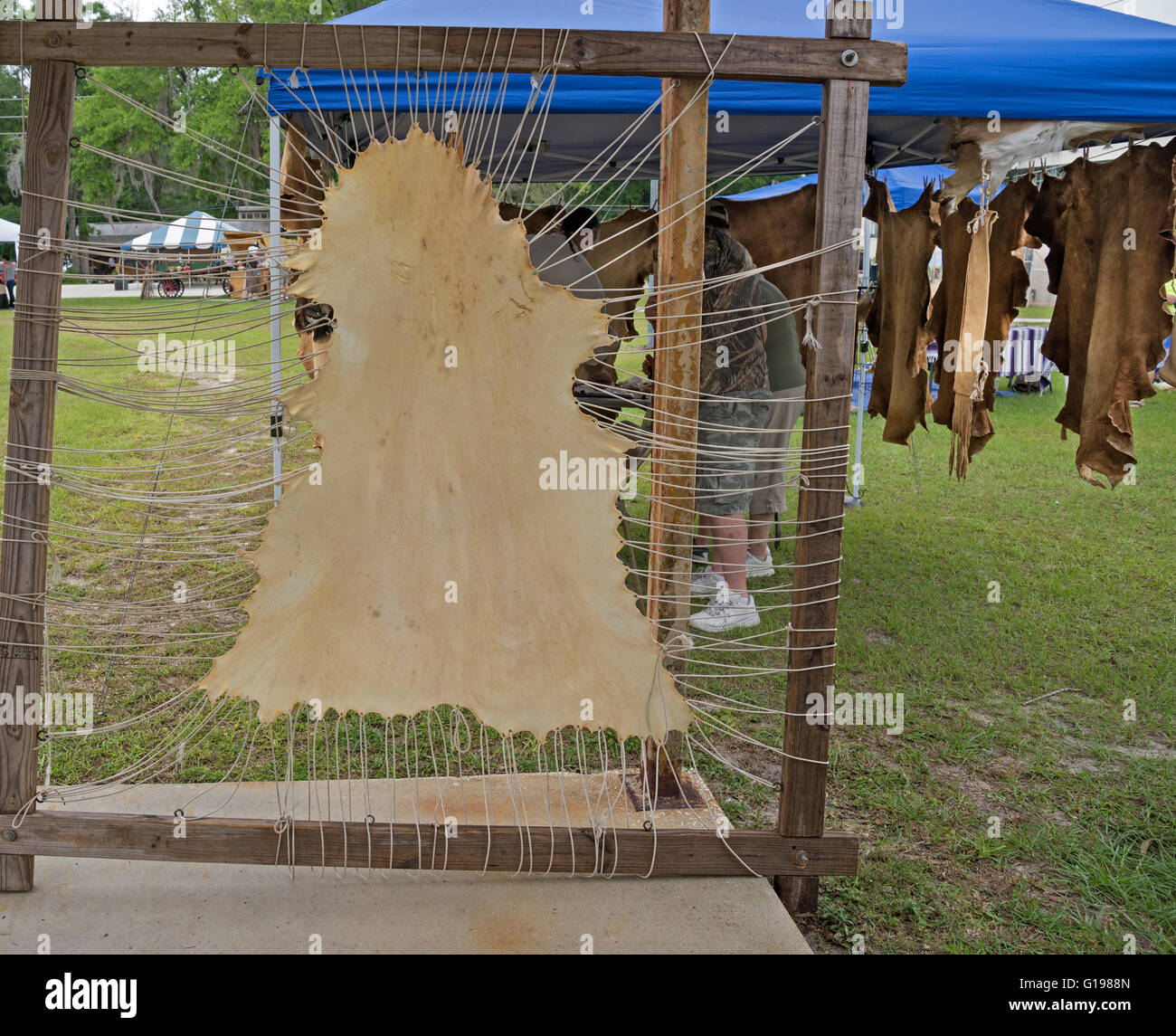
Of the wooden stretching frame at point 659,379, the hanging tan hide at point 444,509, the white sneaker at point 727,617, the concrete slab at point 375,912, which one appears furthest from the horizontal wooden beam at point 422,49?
the white sneaker at point 727,617

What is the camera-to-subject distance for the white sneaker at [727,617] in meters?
4.18

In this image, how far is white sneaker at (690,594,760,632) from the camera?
13.7ft

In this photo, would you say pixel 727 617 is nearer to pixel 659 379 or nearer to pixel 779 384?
pixel 779 384

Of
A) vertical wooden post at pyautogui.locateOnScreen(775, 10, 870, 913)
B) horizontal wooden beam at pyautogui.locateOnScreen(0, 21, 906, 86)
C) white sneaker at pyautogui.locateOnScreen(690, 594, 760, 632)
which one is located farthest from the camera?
white sneaker at pyautogui.locateOnScreen(690, 594, 760, 632)

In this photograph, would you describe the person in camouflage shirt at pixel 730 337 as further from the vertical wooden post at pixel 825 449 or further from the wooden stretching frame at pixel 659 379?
the vertical wooden post at pixel 825 449

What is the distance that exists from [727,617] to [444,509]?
2.23 meters

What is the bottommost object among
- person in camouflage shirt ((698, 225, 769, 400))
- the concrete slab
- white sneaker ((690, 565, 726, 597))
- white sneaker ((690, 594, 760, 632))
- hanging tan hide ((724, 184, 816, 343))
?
the concrete slab

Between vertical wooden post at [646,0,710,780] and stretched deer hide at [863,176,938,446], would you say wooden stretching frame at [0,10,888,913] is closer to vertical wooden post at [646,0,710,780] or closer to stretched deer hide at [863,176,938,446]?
vertical wooden post at [646,0,710,780]

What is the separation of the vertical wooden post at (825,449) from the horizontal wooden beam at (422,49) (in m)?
0.10

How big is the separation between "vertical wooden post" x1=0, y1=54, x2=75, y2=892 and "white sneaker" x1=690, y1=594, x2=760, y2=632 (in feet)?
8.34

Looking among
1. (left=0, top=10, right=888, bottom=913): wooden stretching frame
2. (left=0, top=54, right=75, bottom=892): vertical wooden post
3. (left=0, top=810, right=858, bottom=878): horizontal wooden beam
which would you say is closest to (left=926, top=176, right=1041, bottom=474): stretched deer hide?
(left=0, top=10, right=888, bottom=913): wooden stretching frame

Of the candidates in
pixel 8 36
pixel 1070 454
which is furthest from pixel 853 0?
pixel 1070 454

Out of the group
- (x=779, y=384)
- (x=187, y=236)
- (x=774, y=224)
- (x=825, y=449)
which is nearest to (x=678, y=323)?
(x=825, y=449)

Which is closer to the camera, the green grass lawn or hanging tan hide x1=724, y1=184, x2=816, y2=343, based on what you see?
the green grass lawn
